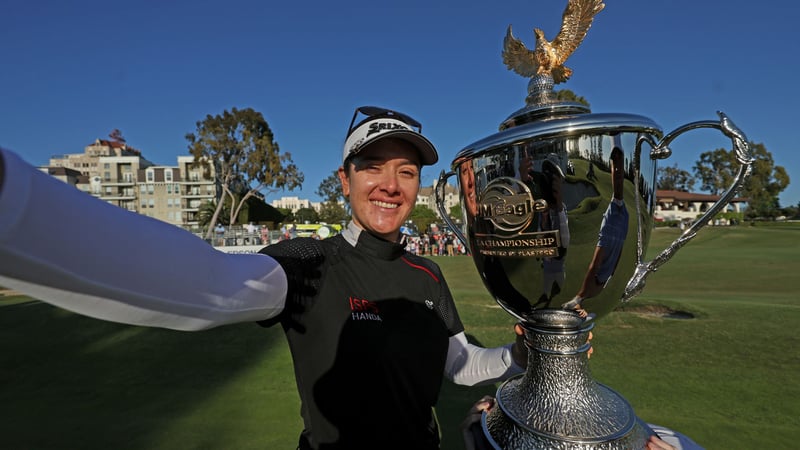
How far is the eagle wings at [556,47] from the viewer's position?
1.23 m

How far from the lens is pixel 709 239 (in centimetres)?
2194

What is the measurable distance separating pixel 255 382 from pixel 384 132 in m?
2.41

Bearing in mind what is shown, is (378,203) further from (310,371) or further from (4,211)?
(4,211)

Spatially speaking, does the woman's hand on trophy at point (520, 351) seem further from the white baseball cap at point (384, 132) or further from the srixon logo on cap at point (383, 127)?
the srixon logo on cap at point (383, 127)

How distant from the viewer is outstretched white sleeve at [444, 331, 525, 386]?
1.53 metres

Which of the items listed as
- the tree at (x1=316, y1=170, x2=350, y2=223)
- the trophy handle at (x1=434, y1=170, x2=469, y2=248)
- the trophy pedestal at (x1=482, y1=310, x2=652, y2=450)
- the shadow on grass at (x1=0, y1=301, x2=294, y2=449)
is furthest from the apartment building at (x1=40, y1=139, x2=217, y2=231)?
the trophy pedestal at (x1=482, y1=310, x2=652, y2=450)

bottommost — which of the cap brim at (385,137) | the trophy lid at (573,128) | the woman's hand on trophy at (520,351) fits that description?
the woman's hand on trophy at (520,351)

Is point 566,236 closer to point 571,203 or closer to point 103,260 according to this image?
point 571,203

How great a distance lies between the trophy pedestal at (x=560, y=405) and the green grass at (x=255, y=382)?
1121 millimetres

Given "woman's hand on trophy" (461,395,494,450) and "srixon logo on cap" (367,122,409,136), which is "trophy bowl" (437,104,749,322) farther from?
"woman's hand on trophy" (461,395,494,450)

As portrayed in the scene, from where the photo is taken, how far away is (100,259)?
1.58 feet

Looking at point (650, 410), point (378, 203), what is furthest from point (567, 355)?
point (650, 410)

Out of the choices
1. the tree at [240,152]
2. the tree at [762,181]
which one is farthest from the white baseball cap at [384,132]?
the tree at [762,181]

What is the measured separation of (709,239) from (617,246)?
27.2 metres
